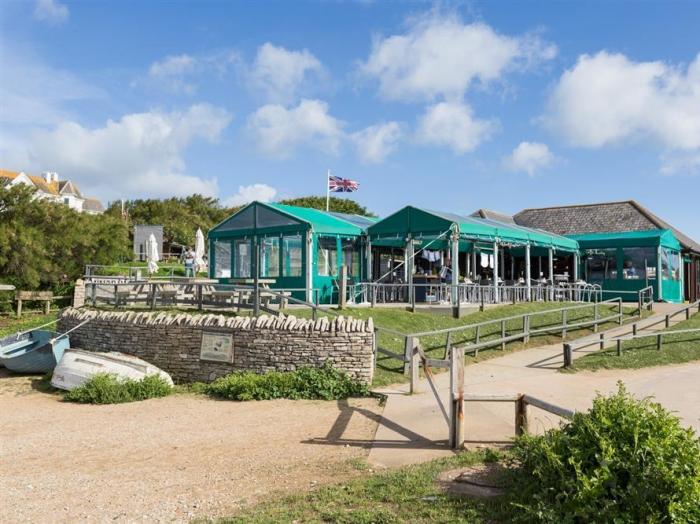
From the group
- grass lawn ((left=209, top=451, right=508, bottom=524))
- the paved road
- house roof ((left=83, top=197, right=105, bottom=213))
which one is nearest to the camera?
grass lawn ((left=209, top=451, right=508, bottom=524))

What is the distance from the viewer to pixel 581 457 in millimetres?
4754

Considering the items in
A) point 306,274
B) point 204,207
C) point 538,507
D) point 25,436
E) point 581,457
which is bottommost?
point 25,436

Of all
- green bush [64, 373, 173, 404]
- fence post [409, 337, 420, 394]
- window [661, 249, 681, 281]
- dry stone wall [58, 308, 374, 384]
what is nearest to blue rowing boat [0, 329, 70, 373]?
dry stone wall [58, 308, 374, 384]

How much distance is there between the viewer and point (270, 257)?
2166 cm

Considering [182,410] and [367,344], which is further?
[367,344]

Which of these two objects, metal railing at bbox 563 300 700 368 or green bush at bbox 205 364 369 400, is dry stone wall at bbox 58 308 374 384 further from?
metal railing at bbox 563 300 700 368

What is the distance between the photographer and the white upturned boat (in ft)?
39.5

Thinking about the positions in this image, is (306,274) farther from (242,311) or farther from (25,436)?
(25,436)

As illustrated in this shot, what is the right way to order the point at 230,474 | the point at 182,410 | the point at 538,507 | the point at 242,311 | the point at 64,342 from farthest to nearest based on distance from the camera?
1. the point at 242,311
2. the point at 64,342
3. the point at 182,410
4. the point at 230,474
5. the point at 538,507

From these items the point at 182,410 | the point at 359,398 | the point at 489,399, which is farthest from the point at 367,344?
the point at 489,399

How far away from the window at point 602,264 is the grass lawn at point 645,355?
37.3ft

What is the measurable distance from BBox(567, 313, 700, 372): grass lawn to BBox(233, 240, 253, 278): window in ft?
43.7

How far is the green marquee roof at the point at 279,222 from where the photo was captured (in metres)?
20.3

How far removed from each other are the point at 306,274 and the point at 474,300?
18.5ft
